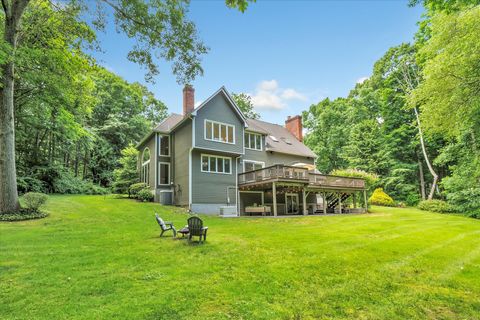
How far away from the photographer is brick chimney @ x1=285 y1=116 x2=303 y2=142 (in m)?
28.4

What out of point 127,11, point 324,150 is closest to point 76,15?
point 127,11

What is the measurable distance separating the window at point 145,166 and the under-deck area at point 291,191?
8.06 meters

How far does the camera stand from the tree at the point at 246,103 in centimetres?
4059

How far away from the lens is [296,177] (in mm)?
17750

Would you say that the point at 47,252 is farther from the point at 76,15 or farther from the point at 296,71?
the point at 296,71

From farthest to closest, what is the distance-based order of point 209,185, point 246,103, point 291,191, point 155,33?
point 246,103 < point 291,191 < point 209,185 < point 155,33

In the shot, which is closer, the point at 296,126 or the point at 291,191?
the point at 291,191

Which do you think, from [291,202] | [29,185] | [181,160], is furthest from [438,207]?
[29,185]

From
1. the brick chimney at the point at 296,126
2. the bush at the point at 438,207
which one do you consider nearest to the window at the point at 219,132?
the brick chimney at the point at 296,126

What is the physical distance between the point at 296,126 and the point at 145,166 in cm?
1576

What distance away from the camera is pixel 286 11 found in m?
12.1

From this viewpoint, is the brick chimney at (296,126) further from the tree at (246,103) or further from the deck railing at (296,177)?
the tree at (246,103)

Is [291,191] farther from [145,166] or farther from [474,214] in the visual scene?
[474,214]

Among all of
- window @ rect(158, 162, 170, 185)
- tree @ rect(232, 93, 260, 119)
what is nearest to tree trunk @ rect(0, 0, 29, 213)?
window @ rect(158, 162, 170, 185)
